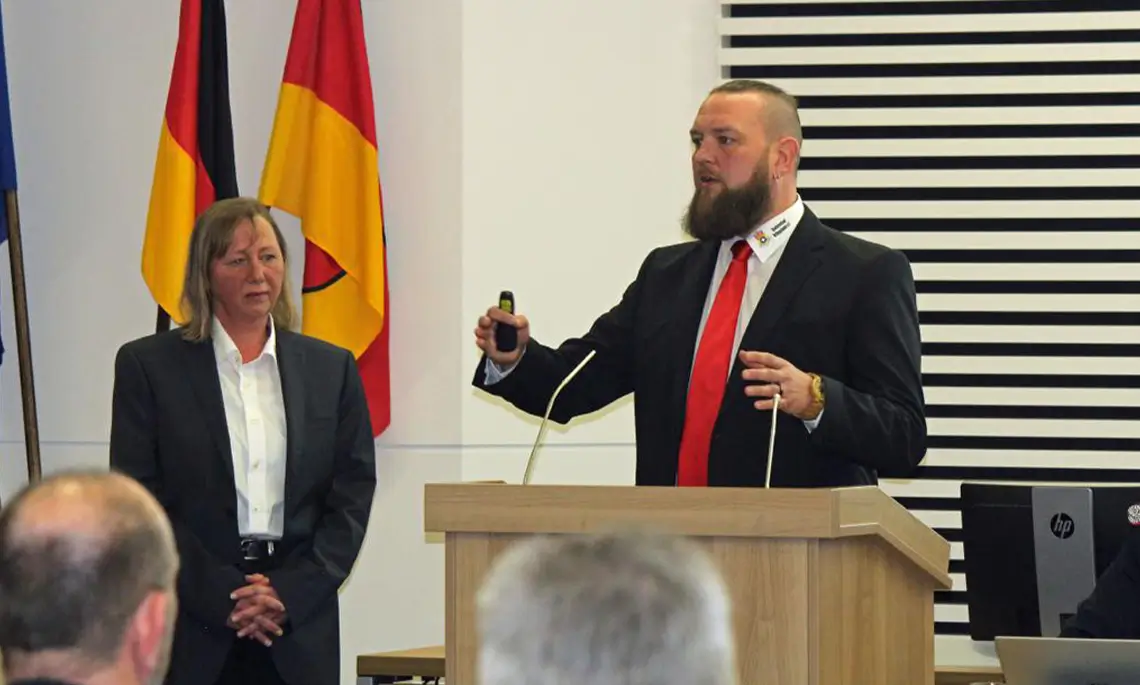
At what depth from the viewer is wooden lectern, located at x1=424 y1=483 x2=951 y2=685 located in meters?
2.96

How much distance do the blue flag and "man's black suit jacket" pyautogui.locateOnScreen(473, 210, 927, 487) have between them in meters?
2.64

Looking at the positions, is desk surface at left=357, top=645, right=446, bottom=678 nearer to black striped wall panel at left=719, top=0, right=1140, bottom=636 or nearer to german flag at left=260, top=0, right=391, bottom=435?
german flag at left=260, top=0, right=391, bottom=435

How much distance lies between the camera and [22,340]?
18.7 ft

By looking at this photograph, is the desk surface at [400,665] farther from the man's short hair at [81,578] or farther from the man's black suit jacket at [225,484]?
the man's short hair at [81,578]

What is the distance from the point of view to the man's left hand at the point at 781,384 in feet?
10.1

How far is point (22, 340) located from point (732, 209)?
2.93m

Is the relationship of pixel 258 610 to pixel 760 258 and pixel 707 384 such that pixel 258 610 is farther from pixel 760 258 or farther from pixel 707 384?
pixel 760 258

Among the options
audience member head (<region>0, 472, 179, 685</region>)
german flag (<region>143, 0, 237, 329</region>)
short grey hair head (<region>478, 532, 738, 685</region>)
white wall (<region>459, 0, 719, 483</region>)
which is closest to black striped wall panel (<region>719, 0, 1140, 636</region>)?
white wall (<region>459, 0, 719, 483</region>)

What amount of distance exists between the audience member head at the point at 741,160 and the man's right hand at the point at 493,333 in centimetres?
50

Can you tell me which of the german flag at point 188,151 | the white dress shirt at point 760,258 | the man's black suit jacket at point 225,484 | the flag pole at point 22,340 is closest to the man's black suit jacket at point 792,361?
the white dress shirt at point 760,258

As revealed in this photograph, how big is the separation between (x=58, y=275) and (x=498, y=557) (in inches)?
134

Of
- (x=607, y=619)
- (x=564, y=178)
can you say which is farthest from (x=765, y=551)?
(x=564, y=178)

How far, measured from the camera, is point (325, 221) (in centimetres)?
560

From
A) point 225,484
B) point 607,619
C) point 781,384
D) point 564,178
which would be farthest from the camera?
point 564,178
